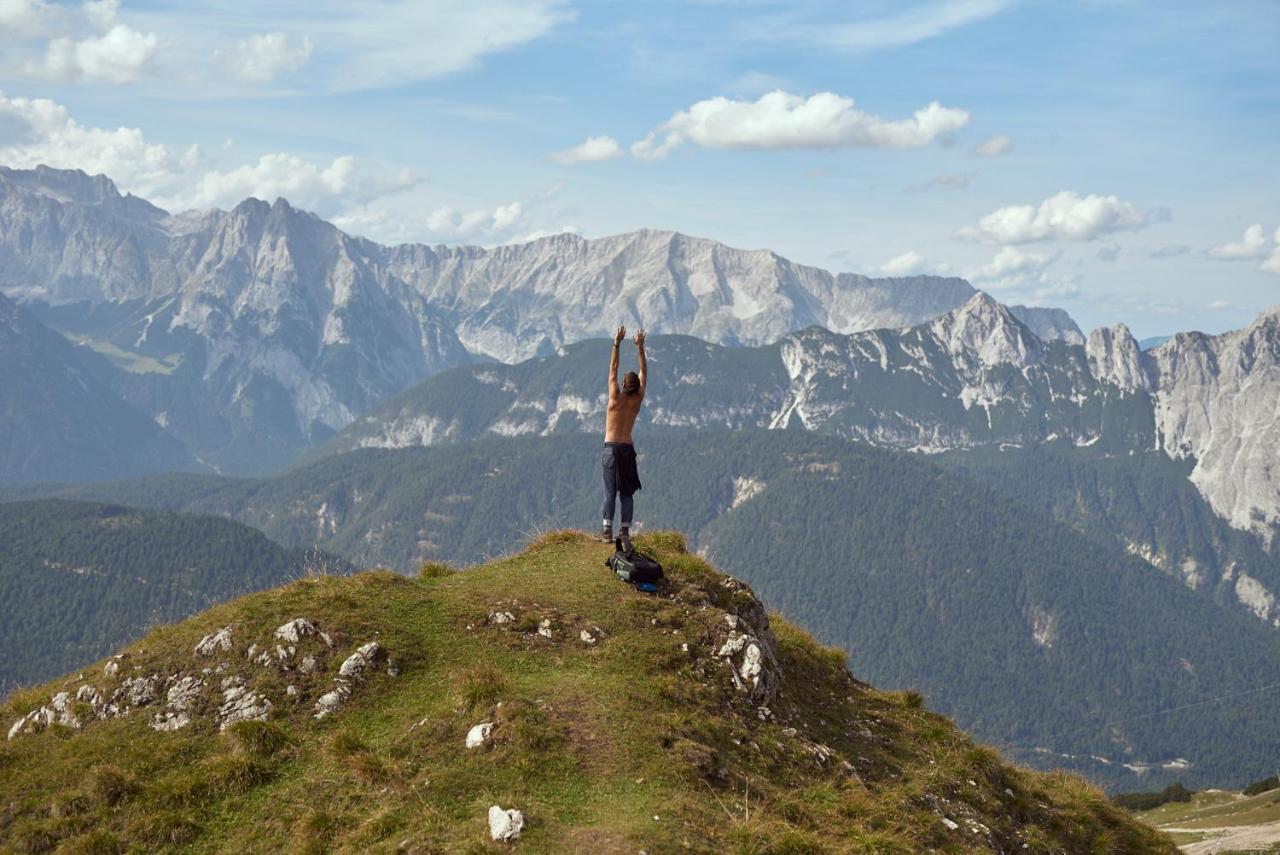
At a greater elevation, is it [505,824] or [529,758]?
[529,758]

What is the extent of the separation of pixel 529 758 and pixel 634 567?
8851 mm

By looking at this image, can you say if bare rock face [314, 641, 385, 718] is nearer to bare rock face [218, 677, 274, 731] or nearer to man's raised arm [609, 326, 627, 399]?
bare rock face [218, 677, 274, 731]

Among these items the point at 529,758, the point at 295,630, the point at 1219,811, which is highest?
the point at 295,630

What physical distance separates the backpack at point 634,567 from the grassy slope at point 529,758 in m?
0.47

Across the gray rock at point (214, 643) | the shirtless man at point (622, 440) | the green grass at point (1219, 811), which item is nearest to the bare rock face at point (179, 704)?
the gray rock at point (214, 643)

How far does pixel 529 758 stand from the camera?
68.3ft

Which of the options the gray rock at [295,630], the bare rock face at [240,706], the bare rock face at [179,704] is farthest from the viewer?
the gray rock at [295,630]

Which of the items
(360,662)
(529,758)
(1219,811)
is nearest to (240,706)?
(360,662)

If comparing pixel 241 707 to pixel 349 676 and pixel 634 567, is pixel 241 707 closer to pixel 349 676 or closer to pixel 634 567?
pixel 349 676

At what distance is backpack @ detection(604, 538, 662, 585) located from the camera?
94.9 ft

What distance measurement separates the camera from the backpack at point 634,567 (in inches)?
1139

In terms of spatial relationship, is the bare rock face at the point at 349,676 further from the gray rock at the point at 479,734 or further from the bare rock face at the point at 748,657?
the bare rock face at the point at 748,657

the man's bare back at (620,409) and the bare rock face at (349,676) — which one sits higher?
the man's bare back at (620,409)

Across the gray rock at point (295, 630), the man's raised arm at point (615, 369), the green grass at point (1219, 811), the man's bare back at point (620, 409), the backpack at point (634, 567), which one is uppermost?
the man's raised arm at point (615, 369)
